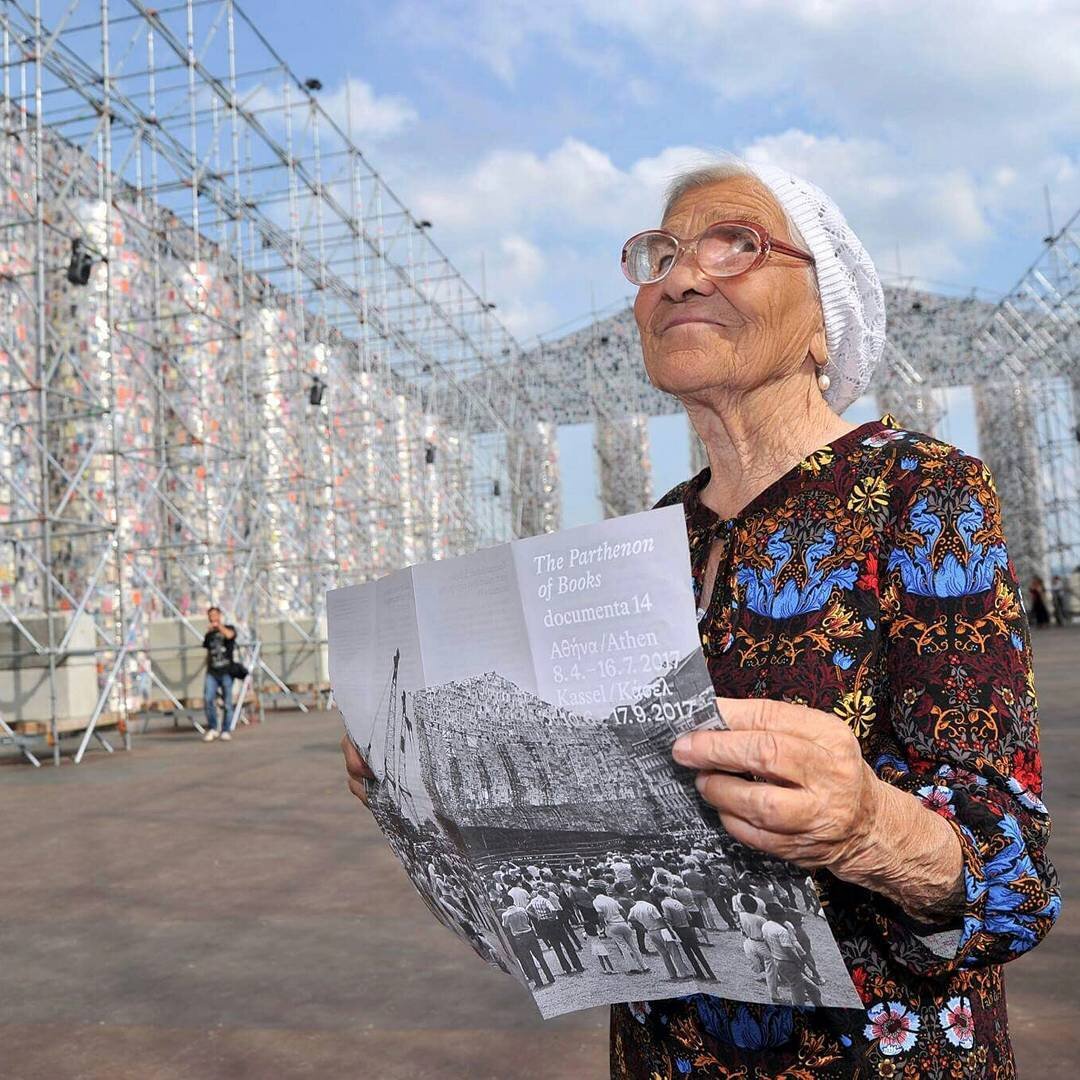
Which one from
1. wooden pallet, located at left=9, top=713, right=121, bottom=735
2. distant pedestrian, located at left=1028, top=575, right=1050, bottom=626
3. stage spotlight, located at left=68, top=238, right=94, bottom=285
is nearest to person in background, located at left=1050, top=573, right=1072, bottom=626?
distant pedestrian, located at left=1028, top=575, right=1050, bottom=626

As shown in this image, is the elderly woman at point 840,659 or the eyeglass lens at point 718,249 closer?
the elderly woman at point 840,659

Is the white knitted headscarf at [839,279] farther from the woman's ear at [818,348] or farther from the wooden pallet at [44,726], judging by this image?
the wooden pallet at [44,726]

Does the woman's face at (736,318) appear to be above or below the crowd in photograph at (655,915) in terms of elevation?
above

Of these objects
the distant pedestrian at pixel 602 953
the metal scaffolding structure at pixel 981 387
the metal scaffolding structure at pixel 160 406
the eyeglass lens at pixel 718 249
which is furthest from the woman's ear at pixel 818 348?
the metal scaffolding structure at pixel 981 387

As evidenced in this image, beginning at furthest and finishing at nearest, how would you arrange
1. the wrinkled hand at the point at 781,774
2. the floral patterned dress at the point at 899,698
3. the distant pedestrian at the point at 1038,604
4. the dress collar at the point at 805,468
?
1. the distant pedestrian at the point at 1038,604
2. the dress collar at the point at 805,468
3. the floral patterned dress at the point at 899,698
4. the wrinkled hand at the point at 781,774

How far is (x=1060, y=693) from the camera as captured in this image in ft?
32.2

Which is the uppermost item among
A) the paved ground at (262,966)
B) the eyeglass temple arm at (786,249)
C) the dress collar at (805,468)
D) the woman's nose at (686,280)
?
the eyeglass temple arm at (786,249)

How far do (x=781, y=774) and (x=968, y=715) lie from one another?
194mm

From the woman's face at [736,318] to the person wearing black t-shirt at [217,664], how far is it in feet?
31.4

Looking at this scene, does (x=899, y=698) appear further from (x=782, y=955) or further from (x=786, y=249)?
(x=786, y=249)

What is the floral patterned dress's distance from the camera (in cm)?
82

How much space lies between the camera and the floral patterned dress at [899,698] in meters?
0.82

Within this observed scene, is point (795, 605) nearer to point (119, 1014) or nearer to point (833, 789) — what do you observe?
point (833, 789)

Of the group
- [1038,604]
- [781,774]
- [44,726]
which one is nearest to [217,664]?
[44,726]
